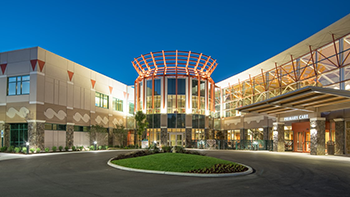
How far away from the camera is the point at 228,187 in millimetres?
10984

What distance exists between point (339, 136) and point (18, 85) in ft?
120

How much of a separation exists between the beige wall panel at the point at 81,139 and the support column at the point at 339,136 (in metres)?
32.6

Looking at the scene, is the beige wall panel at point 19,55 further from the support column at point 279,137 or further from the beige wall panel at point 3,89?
the support column at point 279,137

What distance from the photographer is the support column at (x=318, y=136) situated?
30.5m

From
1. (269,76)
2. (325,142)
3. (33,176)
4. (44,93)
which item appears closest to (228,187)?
(33,176)

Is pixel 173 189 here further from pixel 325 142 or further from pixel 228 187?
pixel 325 142

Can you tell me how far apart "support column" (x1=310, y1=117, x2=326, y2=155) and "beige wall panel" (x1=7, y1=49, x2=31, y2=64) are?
33.5m

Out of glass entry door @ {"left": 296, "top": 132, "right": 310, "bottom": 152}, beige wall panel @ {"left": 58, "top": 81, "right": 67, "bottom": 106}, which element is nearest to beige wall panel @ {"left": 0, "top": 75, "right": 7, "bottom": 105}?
beige wall panel @ {"left": 58, "top": 81, "right": 67, "bottom": 106}

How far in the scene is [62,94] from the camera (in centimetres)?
3772

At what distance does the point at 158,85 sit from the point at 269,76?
19.0 metres

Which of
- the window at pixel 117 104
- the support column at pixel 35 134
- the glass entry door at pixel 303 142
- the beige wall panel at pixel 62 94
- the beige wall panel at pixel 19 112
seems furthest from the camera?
the window at pixel 117 104

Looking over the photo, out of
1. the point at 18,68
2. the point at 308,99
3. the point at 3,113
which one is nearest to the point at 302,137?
the point at 308,99

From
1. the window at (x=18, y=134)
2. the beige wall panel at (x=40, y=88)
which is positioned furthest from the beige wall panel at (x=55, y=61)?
the window at (x=18, y=134)

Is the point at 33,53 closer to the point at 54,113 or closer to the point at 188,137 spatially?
the point at 54,113
